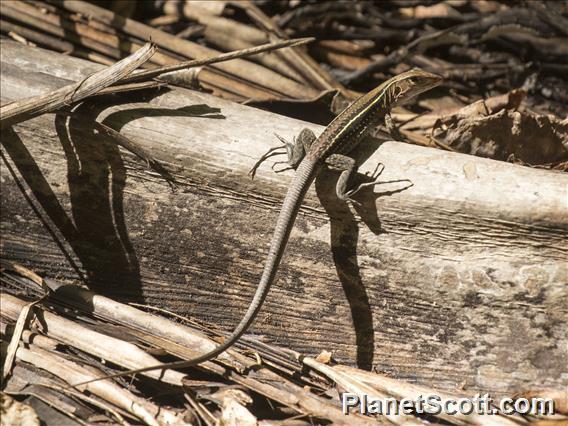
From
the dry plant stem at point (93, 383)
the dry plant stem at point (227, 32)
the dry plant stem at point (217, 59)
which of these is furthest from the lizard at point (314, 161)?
the dry plant stem at point (227, 32)

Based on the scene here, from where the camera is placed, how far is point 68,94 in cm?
259

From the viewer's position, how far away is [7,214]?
9.70 ft

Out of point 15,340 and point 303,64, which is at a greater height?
point 303,64

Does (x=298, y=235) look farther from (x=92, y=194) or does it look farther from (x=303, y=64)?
(x=303, y=64)

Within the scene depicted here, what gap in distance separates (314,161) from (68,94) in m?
1.04

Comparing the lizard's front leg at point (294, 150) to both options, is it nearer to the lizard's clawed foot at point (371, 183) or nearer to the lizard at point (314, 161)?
the lizard at point (314, 161)

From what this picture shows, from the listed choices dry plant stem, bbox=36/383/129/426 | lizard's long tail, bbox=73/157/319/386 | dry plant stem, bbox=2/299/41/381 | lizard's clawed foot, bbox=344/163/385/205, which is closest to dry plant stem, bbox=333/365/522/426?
lizard's long tail, bbox=73/157/319/386

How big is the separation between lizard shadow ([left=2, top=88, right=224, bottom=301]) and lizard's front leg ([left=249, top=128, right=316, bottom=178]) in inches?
13.2

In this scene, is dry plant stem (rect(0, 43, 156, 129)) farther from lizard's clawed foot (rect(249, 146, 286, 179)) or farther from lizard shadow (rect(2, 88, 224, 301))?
lizard's clawed foot (rect(249, 146, 286, 179))

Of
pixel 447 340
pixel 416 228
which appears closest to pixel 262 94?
pixel 416 228

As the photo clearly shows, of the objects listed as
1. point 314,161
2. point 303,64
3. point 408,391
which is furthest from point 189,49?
point 408,391

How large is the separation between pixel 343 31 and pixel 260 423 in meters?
2.88

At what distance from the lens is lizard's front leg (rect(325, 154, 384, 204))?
2535 millimetres

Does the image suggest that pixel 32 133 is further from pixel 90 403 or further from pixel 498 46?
pixel 498 46
